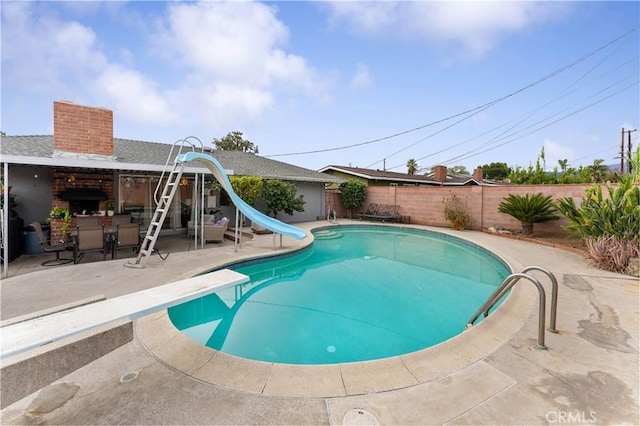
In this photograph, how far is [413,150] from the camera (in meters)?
37.4

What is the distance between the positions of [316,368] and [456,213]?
13.6 m

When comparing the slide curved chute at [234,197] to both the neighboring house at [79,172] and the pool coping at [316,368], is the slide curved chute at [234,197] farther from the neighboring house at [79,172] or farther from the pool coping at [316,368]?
the pool coping at [316,368]

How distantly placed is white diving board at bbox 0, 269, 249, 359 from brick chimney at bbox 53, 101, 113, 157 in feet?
23.6

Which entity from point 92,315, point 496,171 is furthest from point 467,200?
point 496,171

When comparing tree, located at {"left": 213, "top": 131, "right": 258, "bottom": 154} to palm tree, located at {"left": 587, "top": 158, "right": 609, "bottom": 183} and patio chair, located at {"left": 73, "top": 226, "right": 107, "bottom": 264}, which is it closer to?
patio chair, located at {"left": 73, "top": 226, "right": 107, "bottom": 264}

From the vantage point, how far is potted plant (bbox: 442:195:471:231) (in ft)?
47.2

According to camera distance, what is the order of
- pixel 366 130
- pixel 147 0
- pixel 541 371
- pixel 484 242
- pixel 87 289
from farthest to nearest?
1. pixel 366 130
2. pixel 484 242
3. pixel 147 0
4. pixel 87 289
5. pixel 541 371

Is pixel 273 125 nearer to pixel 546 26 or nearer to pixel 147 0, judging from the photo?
pixel 147 0

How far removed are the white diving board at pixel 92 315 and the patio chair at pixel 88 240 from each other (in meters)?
4.07

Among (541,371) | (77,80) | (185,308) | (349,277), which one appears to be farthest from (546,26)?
(77,80)

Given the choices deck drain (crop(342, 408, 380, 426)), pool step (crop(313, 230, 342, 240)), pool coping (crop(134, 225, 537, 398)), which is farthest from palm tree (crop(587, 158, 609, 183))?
deck drain (crop(342, 408, 380, 426))

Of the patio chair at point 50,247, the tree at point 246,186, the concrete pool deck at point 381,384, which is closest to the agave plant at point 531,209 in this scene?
the concrete pool deck at point 381,384

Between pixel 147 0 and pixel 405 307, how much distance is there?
37.5ft

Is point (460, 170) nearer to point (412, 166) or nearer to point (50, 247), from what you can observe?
point (412, 166)
